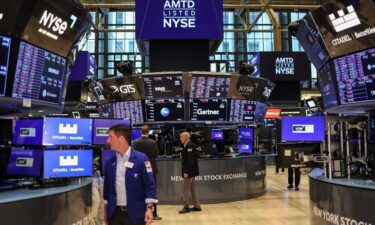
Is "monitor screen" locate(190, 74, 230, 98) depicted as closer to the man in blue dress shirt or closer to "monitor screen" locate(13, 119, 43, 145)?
"monitor screen" locate(13, 119, 43, 145)

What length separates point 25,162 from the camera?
5.04 metres

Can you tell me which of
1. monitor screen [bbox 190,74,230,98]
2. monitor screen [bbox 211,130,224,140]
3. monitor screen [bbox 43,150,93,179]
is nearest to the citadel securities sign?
monitor screen [bbox 190,74,230,98]

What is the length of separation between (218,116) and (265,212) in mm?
2807

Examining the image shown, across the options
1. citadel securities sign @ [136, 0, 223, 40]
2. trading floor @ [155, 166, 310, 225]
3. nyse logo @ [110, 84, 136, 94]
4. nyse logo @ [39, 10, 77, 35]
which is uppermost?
citadel securities sign @ [136, 0, 223, 40]

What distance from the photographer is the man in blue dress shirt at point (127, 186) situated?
3521 mm

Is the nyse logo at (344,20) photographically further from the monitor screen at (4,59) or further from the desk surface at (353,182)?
the monitor screen at (4,59)

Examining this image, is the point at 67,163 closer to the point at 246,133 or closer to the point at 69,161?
the point at 69,161

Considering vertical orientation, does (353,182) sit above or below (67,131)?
below

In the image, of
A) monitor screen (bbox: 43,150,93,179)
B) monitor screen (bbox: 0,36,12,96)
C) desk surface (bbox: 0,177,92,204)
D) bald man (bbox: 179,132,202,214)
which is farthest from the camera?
bald man (bbox: 179,132,202,214)

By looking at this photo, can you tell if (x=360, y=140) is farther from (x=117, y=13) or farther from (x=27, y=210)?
(x=117, y=13)

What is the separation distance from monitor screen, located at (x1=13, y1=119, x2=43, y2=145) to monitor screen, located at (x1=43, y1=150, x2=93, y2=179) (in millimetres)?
225

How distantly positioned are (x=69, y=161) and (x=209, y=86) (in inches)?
210

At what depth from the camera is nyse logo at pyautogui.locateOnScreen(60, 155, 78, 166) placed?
506 cm

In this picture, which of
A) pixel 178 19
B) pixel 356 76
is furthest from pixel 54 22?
pixel 178 19
